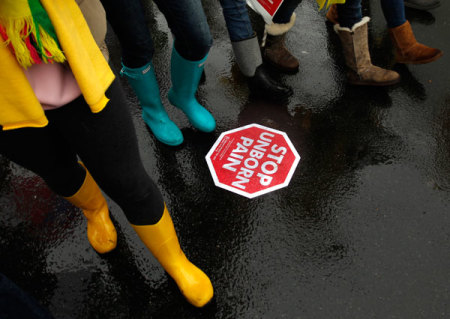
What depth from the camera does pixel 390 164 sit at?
2.27 meters

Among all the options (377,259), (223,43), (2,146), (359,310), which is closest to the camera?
(2,146)

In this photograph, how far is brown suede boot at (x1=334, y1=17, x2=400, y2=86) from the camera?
2.66 meters

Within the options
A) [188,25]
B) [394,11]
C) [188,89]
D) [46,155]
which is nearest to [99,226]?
[46,155]

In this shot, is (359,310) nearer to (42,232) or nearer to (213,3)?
(42,232)

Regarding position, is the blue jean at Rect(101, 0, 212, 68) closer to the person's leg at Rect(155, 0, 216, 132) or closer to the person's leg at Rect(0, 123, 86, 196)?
the person's leg at Rect(155, 0, 216, 132)

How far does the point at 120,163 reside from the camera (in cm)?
119

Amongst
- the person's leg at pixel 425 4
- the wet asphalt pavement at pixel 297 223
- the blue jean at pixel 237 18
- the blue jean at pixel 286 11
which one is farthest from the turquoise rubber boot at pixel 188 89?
the person's leg at pixel 425 4

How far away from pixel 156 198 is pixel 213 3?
3.09 metres

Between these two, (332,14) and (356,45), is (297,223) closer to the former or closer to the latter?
(356,45)

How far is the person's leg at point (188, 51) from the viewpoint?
1704 millimetres

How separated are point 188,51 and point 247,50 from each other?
0.68m

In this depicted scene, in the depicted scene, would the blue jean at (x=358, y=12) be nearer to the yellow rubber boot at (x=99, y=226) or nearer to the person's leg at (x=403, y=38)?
the person's leg at (x=403, y=38)

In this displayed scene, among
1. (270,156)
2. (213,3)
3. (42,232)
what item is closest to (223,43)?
(213,3)

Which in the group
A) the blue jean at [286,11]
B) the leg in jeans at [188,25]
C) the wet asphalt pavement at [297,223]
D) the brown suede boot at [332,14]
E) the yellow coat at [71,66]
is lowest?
the wet asphalt pavement at [297,223]
